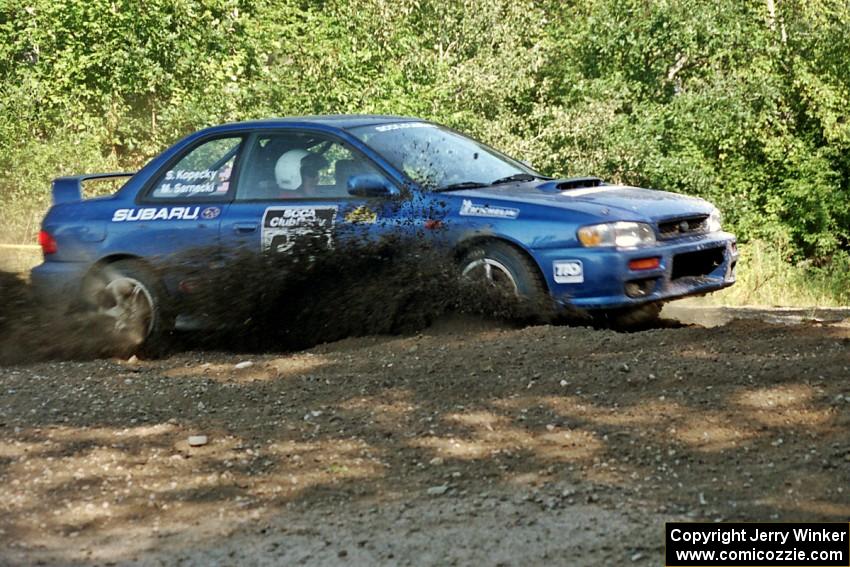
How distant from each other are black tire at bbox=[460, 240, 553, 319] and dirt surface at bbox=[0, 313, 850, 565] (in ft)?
2.57

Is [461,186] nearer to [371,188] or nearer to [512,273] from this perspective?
[371,188]

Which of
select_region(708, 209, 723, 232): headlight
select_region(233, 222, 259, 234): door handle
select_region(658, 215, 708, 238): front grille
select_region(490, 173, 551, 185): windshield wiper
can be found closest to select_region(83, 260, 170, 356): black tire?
select_region(233, 222, 259, 234): door handle

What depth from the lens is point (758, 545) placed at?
163 inches

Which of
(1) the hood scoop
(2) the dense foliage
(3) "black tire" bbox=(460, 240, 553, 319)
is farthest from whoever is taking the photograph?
(2) the dense foliage

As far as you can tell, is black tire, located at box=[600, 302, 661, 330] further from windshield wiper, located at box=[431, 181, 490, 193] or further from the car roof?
the car roof

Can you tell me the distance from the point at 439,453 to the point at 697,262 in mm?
3630

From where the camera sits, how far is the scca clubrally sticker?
8.42m

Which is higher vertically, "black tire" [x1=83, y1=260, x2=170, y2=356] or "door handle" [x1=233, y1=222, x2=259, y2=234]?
"door handle" [x1=233, y1=222, x2=259, y2=234]

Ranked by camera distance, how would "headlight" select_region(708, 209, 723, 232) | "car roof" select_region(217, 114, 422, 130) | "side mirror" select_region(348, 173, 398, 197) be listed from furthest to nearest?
1. "car roof" select_region(217, 114, 422, 130)
2. "headlight" select_region(708, 209, 723, 232)
3. "side mirror" select_region(348, 173, 398, 197)

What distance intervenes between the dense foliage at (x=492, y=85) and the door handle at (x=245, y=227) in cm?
1141

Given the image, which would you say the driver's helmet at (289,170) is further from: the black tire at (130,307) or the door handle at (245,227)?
the black tire at (130,307)

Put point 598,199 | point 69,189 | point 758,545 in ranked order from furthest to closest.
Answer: point 69,189, point 598,199, point 758,545

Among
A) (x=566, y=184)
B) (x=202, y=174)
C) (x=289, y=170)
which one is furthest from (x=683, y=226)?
(x=202, y=174)

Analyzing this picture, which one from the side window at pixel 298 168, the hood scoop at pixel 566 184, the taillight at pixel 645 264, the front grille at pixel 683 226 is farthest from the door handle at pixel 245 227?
the front grille at pixel 683 226
